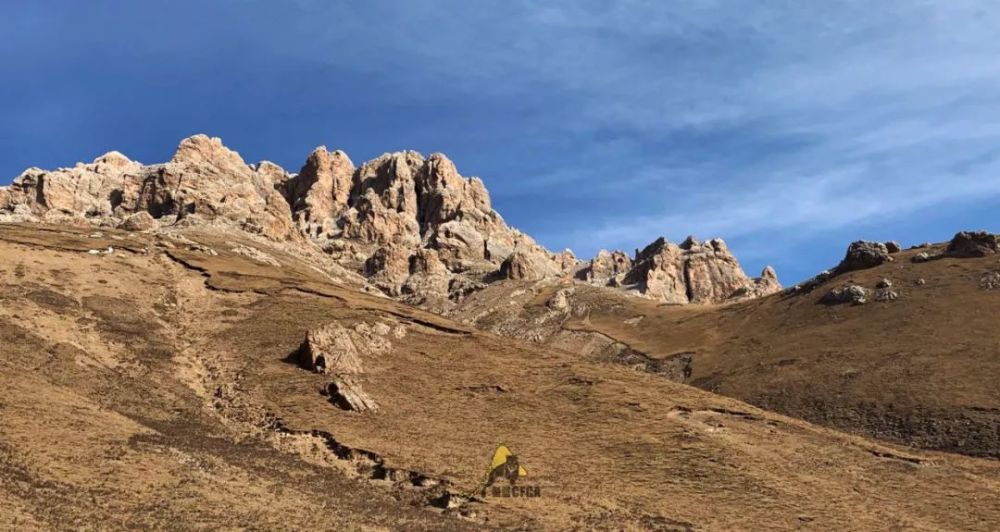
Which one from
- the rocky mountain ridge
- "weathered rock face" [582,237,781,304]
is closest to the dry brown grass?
the rocky mountain ridge

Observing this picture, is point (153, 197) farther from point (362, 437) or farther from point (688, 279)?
point (688, 279)

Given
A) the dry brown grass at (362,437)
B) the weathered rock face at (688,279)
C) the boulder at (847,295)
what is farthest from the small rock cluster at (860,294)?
the weathered rock face at (688,279)

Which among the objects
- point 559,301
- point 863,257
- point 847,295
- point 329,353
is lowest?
point 329,353

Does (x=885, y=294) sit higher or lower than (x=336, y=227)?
lower

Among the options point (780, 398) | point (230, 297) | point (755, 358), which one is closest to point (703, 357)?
point (755, 358)

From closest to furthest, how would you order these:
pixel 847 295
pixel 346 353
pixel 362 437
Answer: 1. pixel 362 437
2. pixel 346 353
3. pixel 847 295

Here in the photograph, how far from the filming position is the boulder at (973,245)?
97750 millimetres

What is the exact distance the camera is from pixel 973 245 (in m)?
99.3

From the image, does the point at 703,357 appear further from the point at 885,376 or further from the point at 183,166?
the point at 183,166

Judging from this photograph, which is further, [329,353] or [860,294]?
[860,294]

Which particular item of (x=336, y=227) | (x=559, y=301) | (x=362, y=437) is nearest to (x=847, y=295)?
(x=559, y=301)

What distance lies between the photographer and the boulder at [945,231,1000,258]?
9775 centimetres

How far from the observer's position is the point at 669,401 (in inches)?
2440

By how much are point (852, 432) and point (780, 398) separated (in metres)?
10.4
